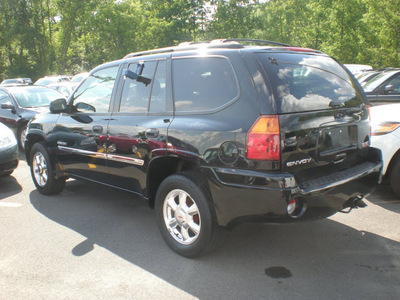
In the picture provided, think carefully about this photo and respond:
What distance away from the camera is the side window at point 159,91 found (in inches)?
146

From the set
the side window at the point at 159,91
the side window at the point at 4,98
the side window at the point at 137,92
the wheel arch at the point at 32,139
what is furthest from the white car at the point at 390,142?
the side window at the point at 4,98

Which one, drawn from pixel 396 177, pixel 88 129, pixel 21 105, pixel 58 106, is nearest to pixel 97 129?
pixel 88 129

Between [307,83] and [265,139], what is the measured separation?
2.42ft

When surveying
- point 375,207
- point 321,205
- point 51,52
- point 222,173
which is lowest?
point 375,207

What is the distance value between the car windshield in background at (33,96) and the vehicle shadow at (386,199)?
7760 millimetres

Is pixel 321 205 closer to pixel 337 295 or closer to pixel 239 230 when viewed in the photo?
pixel 337 295

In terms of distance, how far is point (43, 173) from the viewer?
5477 mm

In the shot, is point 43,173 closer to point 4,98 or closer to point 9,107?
point 9,107

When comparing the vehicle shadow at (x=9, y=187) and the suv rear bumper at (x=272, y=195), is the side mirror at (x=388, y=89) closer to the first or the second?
the suv rear bumper at (x=272, y=195)

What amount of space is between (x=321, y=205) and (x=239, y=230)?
1250mm

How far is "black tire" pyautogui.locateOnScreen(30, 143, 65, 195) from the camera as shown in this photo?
527cm

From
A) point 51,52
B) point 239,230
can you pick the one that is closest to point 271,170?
point 239,230

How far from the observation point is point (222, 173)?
9.97 ft

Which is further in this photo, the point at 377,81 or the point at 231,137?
the point at 377,81
